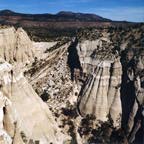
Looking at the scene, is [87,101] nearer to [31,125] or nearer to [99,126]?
[99,126]

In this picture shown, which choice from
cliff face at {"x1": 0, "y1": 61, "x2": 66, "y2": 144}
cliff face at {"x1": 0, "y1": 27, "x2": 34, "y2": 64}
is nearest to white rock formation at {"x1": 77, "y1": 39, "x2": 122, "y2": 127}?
cliff face at {"x1": 0, "y1": 27, "x2": 34, "y2": 64}

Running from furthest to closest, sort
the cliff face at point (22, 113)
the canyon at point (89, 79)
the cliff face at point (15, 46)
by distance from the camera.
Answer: the cliff face at point (15, 46) → the canyon at point (89, 79) → the cliff face at point (22, 113)

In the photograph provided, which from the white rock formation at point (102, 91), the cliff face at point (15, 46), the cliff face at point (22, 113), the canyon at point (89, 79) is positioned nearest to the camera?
the cliff face at point (22, 113)

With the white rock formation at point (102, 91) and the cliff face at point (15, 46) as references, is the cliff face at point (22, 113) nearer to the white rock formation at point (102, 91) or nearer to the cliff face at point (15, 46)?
the white rock formation at point (102, 91)

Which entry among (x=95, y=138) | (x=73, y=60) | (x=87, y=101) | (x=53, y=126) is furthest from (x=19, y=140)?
(x=73, y=60)

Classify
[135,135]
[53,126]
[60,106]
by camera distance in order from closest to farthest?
[53,126]
[135,135]
[60,106]

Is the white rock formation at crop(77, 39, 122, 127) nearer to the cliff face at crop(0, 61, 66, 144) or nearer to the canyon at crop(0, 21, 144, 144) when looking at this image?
the canyon at crop(0, 21, 144, 144)

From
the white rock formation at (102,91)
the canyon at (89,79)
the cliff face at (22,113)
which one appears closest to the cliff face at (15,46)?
the canyon at (89,79)
